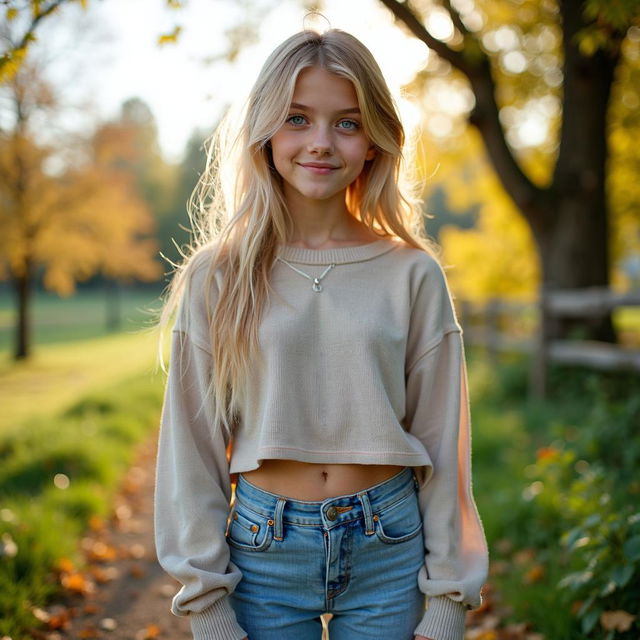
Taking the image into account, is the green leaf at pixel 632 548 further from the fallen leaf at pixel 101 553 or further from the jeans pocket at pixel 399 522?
the fallen leaf at pixel 101 553

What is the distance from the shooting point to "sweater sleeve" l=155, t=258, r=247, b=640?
1791mm

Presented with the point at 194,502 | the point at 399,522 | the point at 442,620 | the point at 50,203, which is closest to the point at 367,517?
the point at 399,522

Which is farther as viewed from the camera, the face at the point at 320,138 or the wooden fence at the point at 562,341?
the wooden fence at the point at 562,341

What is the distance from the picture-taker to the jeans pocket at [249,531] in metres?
1.87

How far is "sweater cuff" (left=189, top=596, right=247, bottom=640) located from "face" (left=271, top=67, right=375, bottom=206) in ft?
3.92

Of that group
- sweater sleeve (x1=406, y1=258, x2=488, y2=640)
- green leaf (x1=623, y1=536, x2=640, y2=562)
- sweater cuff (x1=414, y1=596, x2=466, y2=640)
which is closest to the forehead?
sweater sleeve (x1=406, y1=258, x2=488, y2=640)

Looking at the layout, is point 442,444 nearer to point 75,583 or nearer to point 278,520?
point 278,520

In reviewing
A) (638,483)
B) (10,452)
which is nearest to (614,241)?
(638,483)

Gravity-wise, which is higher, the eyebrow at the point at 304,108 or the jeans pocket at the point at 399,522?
the eyebrow at the point at 304,108

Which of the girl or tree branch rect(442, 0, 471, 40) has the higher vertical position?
tree branch rect(442, 0, 471, 40)

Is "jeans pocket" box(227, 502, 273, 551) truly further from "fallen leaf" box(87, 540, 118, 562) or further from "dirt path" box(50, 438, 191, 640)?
"fallen leaf" box(87, 540, 118, 562)

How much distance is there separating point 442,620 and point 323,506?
0.48 meters

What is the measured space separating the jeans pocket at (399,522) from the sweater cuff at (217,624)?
1.50 feet

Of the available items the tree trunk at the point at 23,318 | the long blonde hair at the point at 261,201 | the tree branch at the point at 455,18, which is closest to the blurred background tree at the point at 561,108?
the tree branch at the point at 455,18
